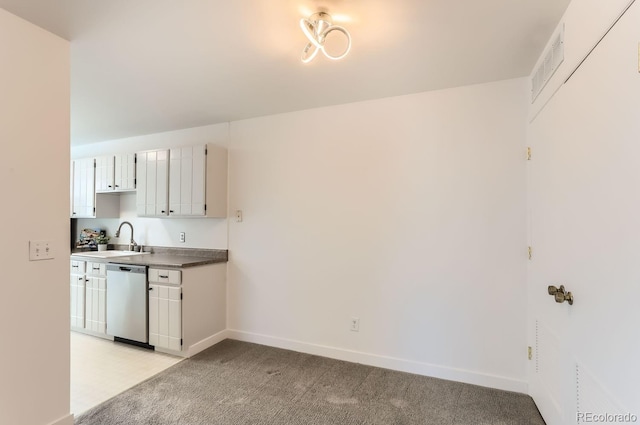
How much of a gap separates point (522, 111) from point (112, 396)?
12.8 feet

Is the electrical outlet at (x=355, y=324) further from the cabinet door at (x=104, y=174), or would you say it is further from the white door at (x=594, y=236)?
the cabinet door at (x=104, y=174)

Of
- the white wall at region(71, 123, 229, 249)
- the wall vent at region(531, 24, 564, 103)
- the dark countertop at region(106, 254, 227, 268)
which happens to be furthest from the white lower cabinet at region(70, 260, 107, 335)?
the wall vent at region(531, 24, 564, 103)

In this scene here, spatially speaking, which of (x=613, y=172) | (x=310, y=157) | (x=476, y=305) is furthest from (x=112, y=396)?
(x=613, y=172)

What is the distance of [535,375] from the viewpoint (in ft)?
7.47

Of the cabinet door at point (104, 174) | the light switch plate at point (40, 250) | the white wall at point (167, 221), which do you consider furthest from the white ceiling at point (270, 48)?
the light switch plate at point (40, 250)

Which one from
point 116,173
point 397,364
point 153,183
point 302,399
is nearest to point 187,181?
point 153,183

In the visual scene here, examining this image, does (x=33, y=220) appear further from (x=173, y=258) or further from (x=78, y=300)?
(x=78, y=300)

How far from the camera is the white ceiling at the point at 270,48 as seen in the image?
5.65ft

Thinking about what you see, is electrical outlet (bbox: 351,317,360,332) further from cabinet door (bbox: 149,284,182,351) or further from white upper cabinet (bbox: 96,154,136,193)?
white upper cabinet (bbox: 96,154,136,193)

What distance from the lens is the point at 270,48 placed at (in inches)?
83.2

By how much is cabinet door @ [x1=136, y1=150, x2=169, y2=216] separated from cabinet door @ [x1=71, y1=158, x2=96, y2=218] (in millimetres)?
1003
